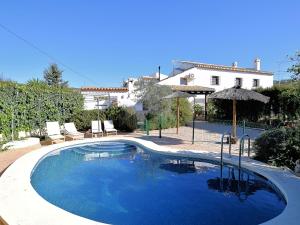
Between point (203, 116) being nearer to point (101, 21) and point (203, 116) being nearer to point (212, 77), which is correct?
point (212, 77)

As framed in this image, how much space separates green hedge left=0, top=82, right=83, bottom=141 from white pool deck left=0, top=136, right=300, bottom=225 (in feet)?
15.1

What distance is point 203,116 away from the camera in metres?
31.5

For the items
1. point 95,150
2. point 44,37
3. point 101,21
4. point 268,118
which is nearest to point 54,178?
point 95,150

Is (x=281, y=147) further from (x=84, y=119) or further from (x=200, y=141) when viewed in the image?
(x=84, y=119)

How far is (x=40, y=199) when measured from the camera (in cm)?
694

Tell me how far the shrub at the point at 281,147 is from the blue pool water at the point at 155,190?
1505mm

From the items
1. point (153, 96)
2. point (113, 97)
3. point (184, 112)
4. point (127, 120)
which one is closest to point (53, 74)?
point (113, 97)

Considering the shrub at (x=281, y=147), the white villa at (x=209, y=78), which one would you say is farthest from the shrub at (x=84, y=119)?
the shrub at (x=281, y=147)

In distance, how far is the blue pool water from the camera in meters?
7.16

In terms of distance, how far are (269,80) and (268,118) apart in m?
22.4

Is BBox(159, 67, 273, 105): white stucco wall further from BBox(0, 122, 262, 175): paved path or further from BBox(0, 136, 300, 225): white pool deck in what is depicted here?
BBox(0, 136, 300, 225): white pool deck

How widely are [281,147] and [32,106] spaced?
13.8 meters

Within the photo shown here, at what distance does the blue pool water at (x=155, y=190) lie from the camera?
716 centimetres

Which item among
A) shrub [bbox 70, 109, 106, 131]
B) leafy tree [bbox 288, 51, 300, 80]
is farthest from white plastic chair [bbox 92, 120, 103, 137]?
leafy tree [bbox 288, 51, 300, 80]
